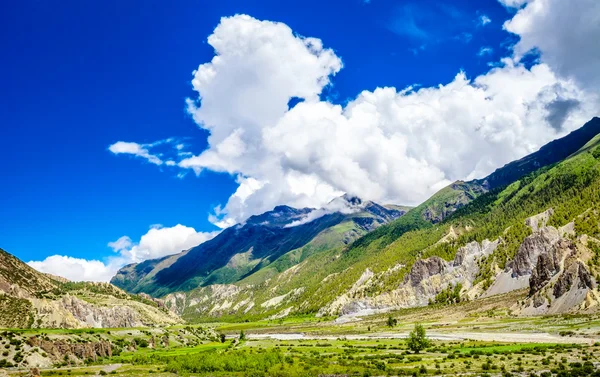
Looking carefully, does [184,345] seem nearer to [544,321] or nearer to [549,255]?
[544,321]

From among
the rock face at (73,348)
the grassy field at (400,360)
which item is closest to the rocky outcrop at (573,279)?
the grassy field at (400,360)

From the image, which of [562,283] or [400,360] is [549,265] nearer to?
[562,283]

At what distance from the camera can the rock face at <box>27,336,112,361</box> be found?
92.0 meters

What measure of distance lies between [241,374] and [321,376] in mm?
15396

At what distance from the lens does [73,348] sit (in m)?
96.9

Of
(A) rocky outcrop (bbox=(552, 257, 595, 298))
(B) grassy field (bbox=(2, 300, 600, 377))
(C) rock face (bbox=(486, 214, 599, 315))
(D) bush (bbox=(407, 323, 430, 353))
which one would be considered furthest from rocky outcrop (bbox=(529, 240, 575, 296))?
(D) bush (bbox=(407, 323, 430, 353))

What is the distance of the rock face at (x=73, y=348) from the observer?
9200cm

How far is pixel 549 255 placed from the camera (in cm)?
17525

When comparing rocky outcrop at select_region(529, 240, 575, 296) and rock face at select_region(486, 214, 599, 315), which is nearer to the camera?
rock face at select_region(486, 214, 599, 315)

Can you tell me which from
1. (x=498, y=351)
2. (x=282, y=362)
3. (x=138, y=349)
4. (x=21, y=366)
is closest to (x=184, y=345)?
(x=138, y=349)

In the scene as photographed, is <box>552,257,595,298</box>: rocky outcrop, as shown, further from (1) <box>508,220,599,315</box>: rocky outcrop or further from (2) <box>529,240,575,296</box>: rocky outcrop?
(2) <box>529,240,575,296</box>: rocky outcrop

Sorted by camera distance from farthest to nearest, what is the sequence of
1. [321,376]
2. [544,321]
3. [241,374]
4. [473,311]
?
[473,311], [544,321], [241,374], [321,376]

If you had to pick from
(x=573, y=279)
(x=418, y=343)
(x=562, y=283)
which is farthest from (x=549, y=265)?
(x=418, y=343)

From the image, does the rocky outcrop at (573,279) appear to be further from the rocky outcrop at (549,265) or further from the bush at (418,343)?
the bush at (418,343)
